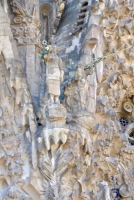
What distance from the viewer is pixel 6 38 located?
10.7 metres

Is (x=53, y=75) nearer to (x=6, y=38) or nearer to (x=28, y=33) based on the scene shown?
(x=6, y=38)

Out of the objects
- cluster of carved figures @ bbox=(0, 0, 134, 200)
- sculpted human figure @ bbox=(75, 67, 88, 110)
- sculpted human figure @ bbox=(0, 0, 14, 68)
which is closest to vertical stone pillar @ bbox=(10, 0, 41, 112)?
cluster of carved figures @ bbox=(0, 0, 134, 200)

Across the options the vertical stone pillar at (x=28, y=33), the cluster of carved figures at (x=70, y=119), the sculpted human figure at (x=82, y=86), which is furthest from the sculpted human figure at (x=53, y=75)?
the vertical stone pillar at (x=28, y=33)

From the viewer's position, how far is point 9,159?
991cm

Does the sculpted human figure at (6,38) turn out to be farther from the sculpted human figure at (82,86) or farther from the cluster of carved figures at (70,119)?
the sculpted human figure at (82,86)

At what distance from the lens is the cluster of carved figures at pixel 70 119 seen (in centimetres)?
988

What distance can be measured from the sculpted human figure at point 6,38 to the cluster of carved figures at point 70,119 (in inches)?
0.6

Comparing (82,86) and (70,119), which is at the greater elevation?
(82,86)

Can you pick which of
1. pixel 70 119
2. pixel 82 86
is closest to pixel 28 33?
pixel 82 86

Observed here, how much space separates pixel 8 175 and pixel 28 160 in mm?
379

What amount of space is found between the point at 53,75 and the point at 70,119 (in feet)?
2.47

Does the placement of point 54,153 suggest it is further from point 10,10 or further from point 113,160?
point 10,10

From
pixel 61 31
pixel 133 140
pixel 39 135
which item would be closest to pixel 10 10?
pixel 61 31

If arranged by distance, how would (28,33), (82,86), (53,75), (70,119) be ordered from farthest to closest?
1. (28,33)
2. (82,86)
3. (70,119)
4. (53,75)
